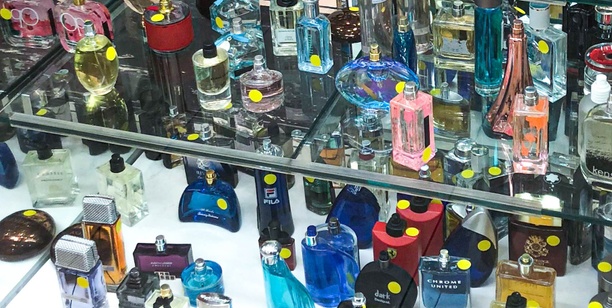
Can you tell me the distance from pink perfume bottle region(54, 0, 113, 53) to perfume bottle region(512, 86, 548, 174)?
857 mm

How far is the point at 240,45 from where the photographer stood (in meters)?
2.42

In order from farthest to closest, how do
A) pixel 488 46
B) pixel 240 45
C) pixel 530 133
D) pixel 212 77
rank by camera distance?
pixel 240 45
pixel 212 77
pixel 488 46
pixel 530 133

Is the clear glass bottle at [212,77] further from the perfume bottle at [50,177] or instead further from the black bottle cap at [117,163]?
the perfume bottle at [50,177]

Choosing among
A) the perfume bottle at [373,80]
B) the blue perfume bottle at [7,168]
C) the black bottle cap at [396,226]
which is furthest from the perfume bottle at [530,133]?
the blue perfume bottle at [7,168]

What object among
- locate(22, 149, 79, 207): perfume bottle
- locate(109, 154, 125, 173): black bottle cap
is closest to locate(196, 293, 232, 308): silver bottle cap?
locate(109, 154, 125, 173): black bottle cap

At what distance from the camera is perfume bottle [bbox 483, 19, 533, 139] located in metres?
2.11

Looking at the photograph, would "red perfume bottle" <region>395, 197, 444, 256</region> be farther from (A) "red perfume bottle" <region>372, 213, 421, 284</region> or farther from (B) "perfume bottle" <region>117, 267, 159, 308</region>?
(B) "perfume bottle" <region>117, 267, 159, 308</region>

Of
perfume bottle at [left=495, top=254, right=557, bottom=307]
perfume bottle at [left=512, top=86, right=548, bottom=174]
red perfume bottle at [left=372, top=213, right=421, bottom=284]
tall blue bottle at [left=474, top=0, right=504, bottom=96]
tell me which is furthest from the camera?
red perfume bottle at [left=372, top=213, right=421, bottom=284]

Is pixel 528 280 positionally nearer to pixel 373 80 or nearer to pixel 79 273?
pixel 373 80

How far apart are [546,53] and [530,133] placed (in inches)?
8.6

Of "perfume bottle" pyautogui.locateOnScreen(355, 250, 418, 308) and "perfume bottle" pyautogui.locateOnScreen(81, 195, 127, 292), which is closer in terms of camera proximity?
"perfume bottle" pyautogui.locateOnScreen(355, 250, 418, 308)

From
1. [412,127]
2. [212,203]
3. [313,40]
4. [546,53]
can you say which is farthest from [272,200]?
[546,53]

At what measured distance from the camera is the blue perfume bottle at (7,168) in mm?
2816

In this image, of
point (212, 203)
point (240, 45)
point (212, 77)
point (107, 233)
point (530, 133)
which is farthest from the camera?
point (212, 203)
